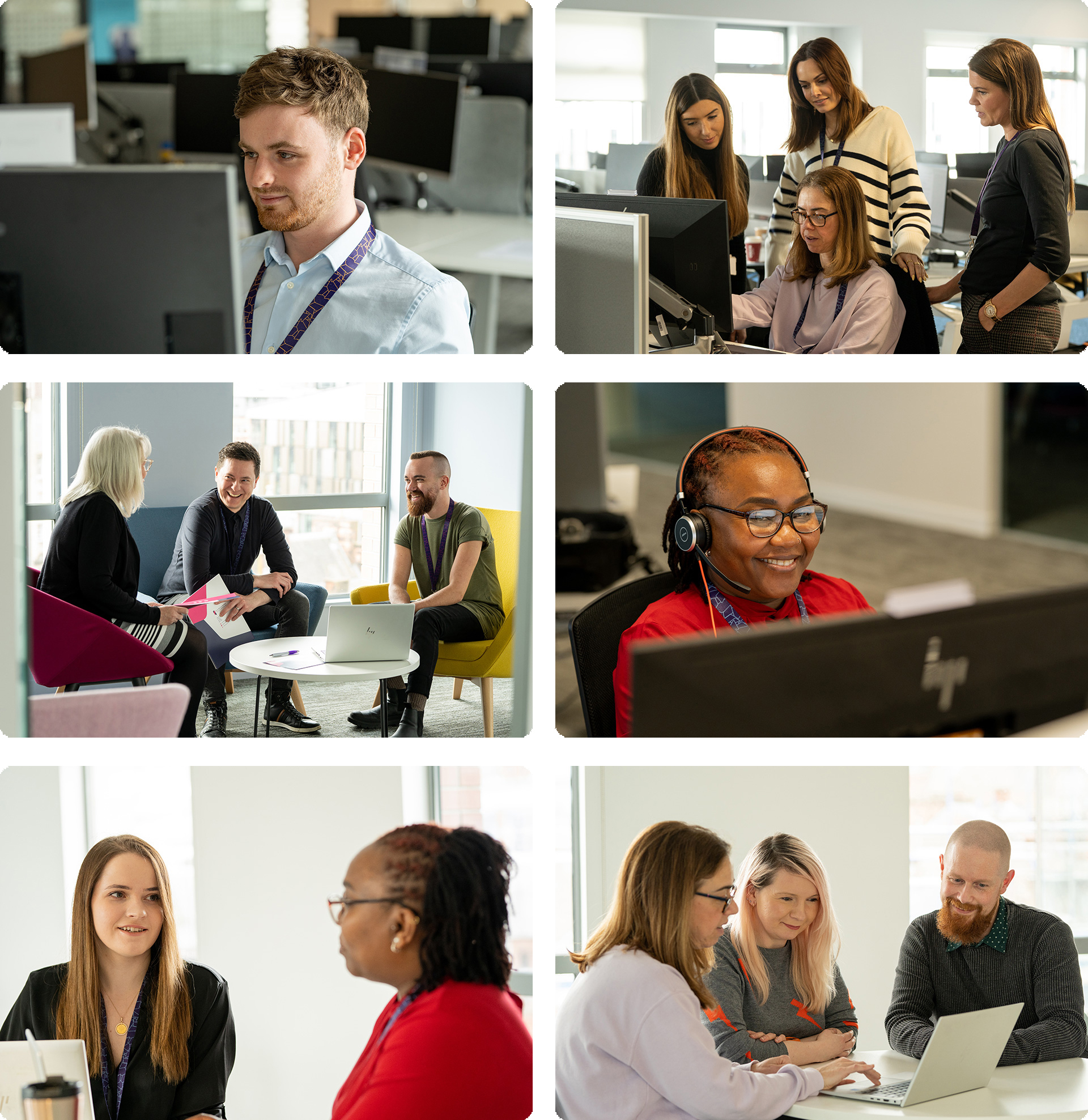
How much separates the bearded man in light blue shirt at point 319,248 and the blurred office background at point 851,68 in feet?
0.92

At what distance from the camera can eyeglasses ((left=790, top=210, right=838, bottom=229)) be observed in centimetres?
143

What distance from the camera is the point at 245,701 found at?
1365mm

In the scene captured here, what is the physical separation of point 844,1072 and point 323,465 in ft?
3.96

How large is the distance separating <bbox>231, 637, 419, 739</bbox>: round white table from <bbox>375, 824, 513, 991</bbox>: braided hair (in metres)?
0.20

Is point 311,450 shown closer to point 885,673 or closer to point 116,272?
point 116,272

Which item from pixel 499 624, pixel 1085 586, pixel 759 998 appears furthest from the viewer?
pixel 759 998

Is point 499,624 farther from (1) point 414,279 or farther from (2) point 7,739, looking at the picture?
(2) point 7,739

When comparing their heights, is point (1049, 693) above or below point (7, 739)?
above

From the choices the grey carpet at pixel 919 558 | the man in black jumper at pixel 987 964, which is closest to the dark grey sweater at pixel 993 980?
the man in black jumper at pixel 987 964

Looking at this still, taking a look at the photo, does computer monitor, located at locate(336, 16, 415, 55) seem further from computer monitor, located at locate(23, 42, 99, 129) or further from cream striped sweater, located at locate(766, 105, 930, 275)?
cream striped sweater, located at locate(766, 105, 930, 275)

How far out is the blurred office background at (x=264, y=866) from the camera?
143 centimetres

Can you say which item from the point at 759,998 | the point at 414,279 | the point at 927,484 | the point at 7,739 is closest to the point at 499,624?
the point at 414,279

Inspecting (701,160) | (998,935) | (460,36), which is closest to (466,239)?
(701,160)

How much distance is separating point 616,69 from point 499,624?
76 centimetres
